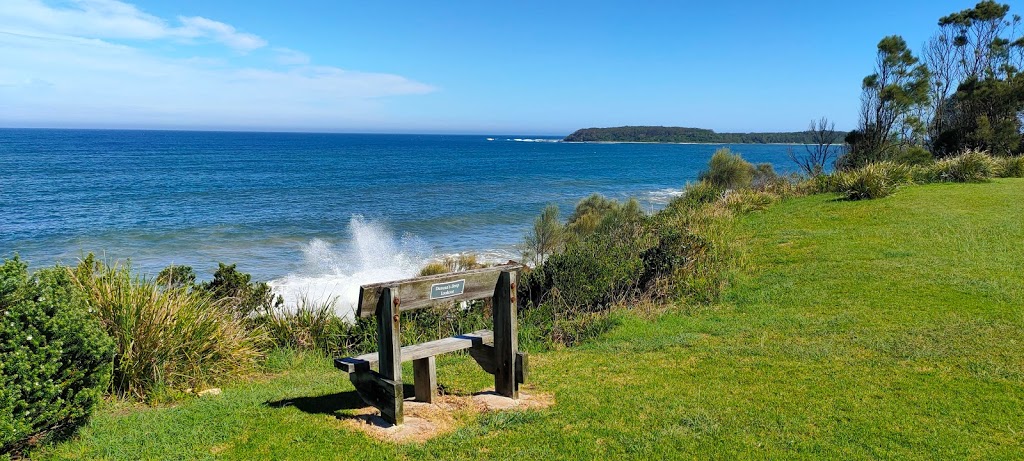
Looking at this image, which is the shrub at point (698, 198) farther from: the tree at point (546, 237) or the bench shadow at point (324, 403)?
the bench shadow at point (324, 403)

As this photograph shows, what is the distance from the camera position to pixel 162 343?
20.5ft

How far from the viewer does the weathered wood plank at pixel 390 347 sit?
4.96 metres

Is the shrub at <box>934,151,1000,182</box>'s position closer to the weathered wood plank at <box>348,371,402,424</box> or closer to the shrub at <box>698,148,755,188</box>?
the shrub at <box>698,148,755,188</box>

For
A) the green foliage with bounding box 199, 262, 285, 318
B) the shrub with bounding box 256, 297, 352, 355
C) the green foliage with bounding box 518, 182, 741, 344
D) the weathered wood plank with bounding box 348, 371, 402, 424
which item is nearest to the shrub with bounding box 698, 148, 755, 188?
the green foliage with bounding box 518, 182, 741, 344

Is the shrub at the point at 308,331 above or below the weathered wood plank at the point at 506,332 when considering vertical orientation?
below

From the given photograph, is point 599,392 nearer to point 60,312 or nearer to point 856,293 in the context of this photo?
point 60,312

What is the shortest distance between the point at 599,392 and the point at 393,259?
20214 millimetres

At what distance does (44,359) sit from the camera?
430cm

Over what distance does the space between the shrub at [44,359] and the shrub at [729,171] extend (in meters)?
35.0

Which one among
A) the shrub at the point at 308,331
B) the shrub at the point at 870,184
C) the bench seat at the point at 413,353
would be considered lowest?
the shrub at the point at 308,331

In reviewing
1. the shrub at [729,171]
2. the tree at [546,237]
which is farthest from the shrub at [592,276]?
the shrub at [729,171]

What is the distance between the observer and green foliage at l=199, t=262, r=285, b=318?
9664 mm

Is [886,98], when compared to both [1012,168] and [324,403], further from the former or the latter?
[324,403]

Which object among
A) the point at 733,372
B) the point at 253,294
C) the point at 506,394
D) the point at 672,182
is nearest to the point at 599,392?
the point at 506,394
